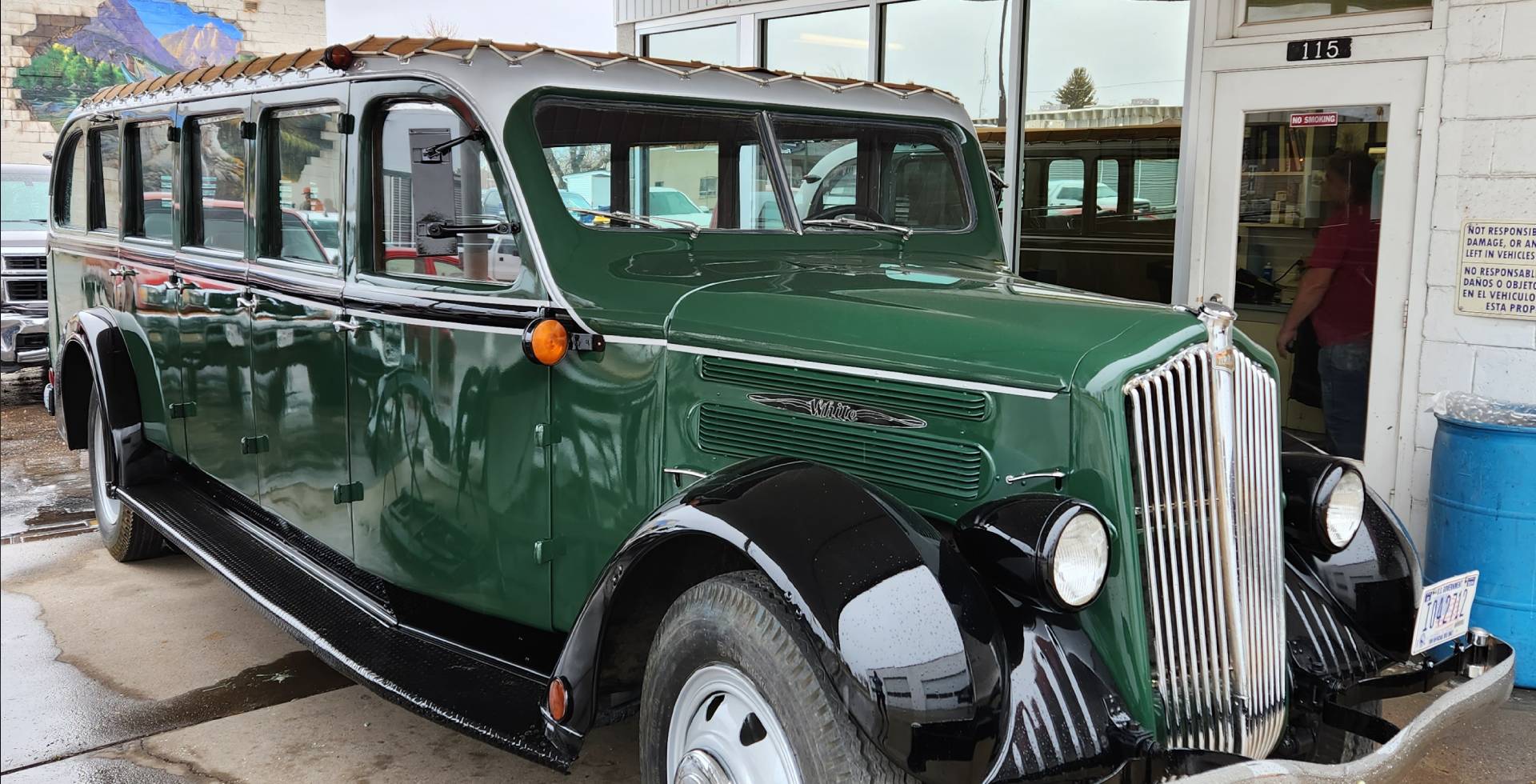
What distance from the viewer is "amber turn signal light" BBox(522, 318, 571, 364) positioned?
301 centimetres

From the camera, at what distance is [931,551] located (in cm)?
226

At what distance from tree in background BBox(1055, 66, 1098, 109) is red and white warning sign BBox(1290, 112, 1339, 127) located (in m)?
1.84

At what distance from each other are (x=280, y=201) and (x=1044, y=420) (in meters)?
2.82

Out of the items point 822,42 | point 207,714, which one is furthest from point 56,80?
point 207,714

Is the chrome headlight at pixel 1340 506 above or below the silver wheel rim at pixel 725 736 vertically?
above

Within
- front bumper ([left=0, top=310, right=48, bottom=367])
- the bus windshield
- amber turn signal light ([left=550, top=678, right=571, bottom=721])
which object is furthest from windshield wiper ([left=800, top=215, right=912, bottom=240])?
front bumper ([left=0, top=310, right=48, bottom=367])

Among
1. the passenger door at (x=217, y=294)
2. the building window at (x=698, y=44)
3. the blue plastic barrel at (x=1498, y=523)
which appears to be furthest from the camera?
the building window at (x=698, y=44)

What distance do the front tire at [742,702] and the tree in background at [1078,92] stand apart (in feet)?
18.1

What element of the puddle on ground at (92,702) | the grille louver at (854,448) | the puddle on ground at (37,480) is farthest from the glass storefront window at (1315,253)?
the puddle on ground at (37,480)

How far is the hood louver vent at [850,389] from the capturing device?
2.53m

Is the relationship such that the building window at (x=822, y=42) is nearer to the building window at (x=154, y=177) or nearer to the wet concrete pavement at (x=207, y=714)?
the building window at (x=154, y=177)

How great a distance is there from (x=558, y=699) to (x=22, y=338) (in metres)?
9.08

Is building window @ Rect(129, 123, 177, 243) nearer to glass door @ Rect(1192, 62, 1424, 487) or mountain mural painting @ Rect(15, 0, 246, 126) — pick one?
glass door @ Rect(1192, 62, 1424, 487)

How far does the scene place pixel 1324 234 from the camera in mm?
5445
